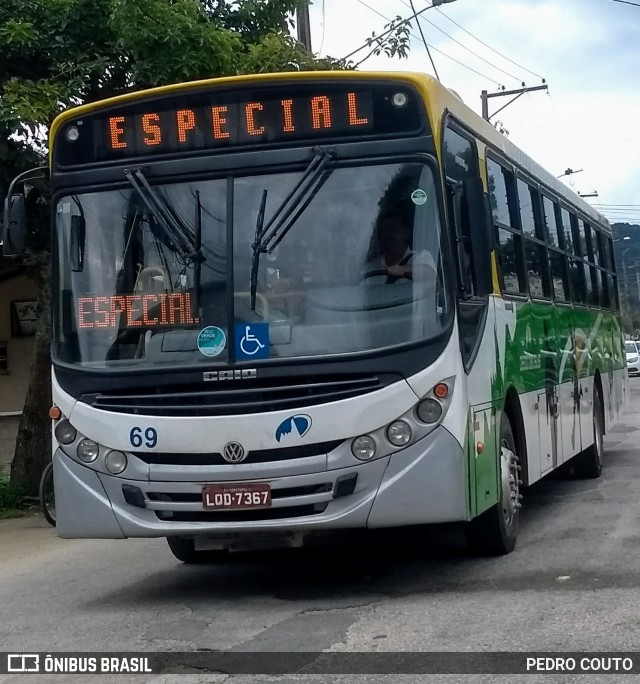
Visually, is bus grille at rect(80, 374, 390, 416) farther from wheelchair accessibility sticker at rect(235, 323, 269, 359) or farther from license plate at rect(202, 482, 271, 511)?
license plate at rect(202, 482, 271, 511)

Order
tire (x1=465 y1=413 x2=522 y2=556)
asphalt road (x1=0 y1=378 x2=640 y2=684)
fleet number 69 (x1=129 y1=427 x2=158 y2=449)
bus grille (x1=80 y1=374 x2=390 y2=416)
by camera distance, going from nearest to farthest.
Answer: asphalt road (x1=0 y1=378 x2=640 y2=684)
bus grille (x1=80 y1=374 x2=390 y2=416)
fleet number 69 (x1=129 y1=427 x2=158 y2=449)
tire (x1=465 y1=413 x2=522 y2=556)

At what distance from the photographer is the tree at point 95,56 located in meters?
12.9

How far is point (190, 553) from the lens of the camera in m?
Answer: 9.26

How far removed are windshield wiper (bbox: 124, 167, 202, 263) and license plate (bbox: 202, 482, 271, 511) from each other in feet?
4.62

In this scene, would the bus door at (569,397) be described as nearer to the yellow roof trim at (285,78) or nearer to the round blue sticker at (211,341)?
the yellow roof trim at (285,78)

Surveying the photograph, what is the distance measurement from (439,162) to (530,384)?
2.92 meters

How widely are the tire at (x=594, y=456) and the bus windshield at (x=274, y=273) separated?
22.0 feet

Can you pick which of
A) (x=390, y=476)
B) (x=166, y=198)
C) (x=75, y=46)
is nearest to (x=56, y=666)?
(x=390, y=476)

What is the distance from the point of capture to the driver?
7203 mm

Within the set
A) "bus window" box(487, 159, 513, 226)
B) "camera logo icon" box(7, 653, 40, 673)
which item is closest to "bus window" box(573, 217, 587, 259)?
"bus window" box(487, 159, 513, 226)

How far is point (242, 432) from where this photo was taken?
7.16 m

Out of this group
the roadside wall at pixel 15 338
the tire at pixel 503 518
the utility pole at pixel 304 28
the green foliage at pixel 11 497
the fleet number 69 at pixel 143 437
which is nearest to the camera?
the fleet number 69 at pixel 143 437

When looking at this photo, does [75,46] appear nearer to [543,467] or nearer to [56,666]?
[543,467]

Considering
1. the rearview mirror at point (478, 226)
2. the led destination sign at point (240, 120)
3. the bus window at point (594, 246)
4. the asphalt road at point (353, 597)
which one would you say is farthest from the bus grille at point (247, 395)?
the bus window at point (594, 246)
